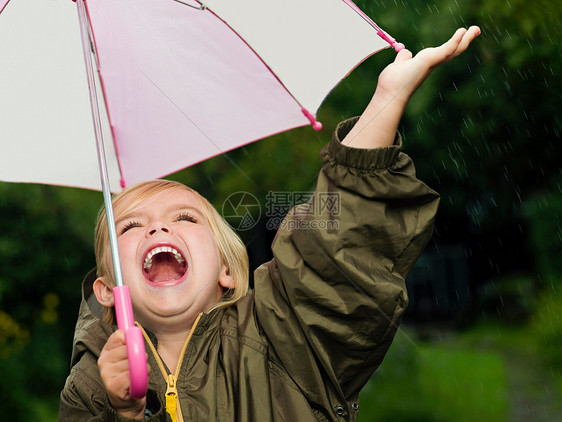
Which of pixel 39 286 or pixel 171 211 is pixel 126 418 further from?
pixel 39 286

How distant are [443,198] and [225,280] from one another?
4847 mm

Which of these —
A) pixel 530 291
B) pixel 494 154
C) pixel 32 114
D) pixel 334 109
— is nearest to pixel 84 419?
pixel 32 114

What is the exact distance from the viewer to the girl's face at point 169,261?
2330 mm

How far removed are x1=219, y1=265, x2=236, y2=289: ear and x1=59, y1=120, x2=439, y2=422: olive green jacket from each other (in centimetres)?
23

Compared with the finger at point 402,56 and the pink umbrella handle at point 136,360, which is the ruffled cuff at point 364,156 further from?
the pink umbrella handle at point 136,360

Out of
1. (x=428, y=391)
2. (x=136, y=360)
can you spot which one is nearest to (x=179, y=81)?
(x=136, y=360)

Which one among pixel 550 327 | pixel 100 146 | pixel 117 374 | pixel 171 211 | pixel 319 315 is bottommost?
pixel 550 327

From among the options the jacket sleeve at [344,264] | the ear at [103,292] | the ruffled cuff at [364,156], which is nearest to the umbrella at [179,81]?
the ruffled cuff at [364,156]

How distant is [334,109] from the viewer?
5383 millimetres

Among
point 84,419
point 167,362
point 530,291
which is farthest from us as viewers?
point 530,291

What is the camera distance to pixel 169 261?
247 cm

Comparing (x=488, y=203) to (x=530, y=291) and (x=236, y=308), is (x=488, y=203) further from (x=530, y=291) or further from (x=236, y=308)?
(x=236, y=308)

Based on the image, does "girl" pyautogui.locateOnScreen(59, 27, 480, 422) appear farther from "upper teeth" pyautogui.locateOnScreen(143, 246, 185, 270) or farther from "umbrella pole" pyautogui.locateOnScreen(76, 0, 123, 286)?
"umbrella pole" pyautogui.locateOnScreen(76, 0, 123, 286)

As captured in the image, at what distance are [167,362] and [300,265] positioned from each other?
0.53 metres
